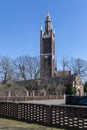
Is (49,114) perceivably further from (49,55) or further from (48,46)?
(48,46)

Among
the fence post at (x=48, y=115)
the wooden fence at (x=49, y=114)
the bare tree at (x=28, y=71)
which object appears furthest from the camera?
the bare tree at (x=28, y=71)

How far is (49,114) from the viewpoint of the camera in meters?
14.2

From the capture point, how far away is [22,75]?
83688mm

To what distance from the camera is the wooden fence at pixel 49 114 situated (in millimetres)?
12875

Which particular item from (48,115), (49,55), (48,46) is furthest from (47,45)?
(48,115)

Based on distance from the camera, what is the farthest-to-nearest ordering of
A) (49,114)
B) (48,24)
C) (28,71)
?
(48,24) → (28,71) → (49,114)

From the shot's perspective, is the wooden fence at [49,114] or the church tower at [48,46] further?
the church tower at [48,46]

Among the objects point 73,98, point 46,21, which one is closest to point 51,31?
point 46,21

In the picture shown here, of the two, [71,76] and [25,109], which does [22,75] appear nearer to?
[71,76]

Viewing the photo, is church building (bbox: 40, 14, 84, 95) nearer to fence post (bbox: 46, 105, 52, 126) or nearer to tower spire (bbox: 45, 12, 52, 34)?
tower spire (bbox: 45, 12, 52, 34)

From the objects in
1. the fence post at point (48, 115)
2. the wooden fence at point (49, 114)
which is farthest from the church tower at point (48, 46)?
the fence post at point (48, 115)

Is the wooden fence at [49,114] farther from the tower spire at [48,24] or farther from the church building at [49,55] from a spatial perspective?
the tower spire at [48,24]

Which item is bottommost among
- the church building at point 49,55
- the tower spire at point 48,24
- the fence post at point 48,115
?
the fence post at point 48,115

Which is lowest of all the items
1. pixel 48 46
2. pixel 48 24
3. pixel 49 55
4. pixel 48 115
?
pixel 48 115
